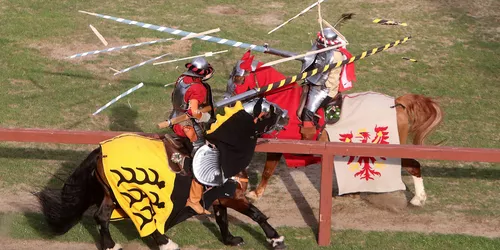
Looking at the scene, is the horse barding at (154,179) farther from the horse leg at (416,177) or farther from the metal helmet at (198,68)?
the horse leg at (416,177)

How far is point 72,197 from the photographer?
9.59m

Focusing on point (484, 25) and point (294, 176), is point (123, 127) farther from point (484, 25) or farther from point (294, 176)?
point (484, 25)

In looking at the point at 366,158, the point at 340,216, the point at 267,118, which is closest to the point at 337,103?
the point at 366,158

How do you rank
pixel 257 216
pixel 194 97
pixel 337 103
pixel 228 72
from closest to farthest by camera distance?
pixel 194 97 → pixel 257 216 → pixel 337 103 → pixel 228 72

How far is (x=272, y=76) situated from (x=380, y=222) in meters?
2.30

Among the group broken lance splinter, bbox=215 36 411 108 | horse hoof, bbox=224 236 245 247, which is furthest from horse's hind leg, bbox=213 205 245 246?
broken lance splinter, bbox=215 36 411 108

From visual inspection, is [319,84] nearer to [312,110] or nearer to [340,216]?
[312,110]

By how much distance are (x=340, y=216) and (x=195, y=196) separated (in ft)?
7.99

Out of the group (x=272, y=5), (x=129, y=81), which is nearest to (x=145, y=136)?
(x=129, y=81)

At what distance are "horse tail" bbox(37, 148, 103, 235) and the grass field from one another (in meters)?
0.63

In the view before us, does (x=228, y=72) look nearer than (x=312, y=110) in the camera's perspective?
No

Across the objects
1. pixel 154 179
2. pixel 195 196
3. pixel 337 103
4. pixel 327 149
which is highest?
pixel 154 179

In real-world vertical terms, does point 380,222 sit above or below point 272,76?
below

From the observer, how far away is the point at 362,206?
1134 cm
